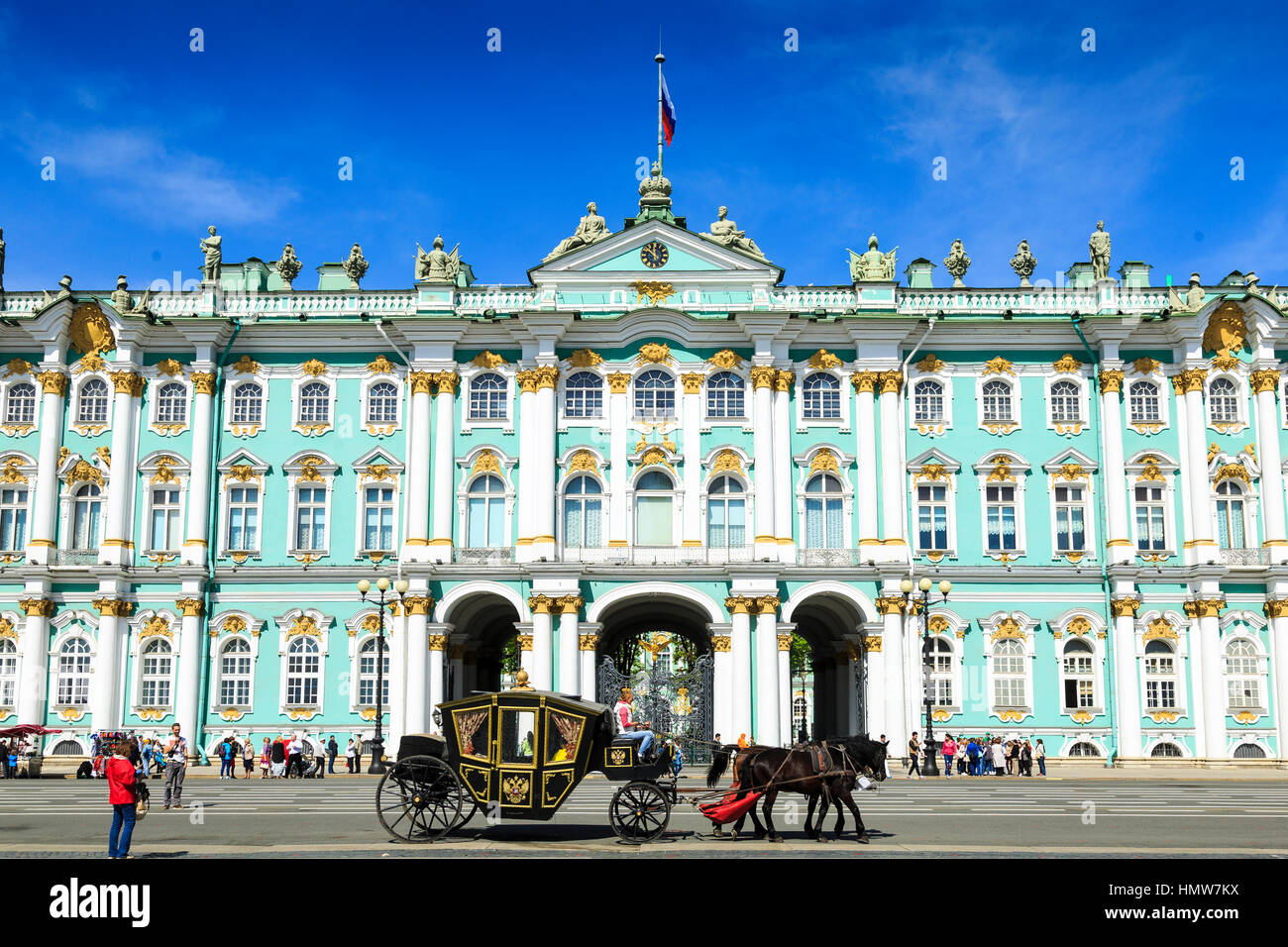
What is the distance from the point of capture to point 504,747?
1892cm

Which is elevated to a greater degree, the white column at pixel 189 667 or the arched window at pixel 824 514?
the arched window at pixel 824 514

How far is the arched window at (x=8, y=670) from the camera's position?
45.7 m

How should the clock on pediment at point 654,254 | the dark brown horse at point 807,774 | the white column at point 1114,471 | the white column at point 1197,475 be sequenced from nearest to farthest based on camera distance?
the dark brown horse at point 807,774, the white column at point 1197,475, the white column at point 1114,471, the clock on pediment at point 654,254

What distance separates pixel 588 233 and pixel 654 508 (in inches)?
445

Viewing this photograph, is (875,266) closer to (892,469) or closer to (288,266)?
(892,469)

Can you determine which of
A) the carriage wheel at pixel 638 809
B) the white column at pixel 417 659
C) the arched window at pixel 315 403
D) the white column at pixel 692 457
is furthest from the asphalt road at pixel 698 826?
the arched window at pixel 315 403

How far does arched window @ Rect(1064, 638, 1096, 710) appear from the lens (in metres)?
45.2

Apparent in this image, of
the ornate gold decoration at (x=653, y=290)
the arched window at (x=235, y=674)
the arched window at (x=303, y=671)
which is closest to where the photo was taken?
the arched window at (x=303, y=671)

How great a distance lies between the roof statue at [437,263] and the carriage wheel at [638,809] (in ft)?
109

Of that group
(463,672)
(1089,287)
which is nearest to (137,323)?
(463,672)

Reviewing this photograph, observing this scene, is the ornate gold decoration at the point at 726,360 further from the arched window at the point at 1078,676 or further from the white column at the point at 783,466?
the arched window at the point at 1078,676

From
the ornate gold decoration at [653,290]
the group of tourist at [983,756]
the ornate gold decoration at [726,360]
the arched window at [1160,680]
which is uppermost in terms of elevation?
the ornate gold decoration at [653,290]

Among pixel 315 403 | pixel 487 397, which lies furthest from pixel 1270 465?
pixel 315 403

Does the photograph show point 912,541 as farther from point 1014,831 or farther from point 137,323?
point 137,323
